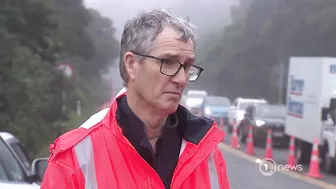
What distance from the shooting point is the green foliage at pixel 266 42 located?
44.3 metres

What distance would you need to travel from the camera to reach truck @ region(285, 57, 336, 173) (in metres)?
17.7

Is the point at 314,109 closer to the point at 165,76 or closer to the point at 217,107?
→ the point at 165,76

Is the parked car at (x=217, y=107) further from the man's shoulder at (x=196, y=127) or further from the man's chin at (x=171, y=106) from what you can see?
the man's chin at (x=171, y=106)

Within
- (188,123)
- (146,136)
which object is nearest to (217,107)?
(188,123)

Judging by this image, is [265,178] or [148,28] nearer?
[148,28]

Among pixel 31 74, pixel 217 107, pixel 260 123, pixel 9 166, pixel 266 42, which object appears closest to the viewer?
pixel 9 166

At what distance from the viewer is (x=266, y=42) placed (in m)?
49.5

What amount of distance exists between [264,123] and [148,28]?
2312 centimetres

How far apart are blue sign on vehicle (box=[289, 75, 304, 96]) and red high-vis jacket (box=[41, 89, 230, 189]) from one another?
1810 cm

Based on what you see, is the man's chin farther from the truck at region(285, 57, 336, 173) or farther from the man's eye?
the truck at region(285, 57, 336, 173)

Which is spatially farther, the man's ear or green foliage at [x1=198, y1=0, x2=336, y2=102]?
green foliage at [x1=198, y1=0, x2=336, y2=102]

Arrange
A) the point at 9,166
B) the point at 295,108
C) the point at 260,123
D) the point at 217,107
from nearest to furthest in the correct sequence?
the point at 9,166, the point at 295,108, the point at 260,123, the point at 217,107

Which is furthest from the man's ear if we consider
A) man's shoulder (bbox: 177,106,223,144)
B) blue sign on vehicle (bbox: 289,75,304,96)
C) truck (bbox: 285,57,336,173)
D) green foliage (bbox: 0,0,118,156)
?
blue sign on vehicle (bbox: 289,75,304,96)

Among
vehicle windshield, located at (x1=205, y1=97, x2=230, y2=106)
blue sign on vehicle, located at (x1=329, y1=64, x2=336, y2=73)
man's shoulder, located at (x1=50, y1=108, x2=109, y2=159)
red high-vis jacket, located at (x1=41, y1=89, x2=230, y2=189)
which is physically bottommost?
vehicle windshield, located at (x1=205, y1=97, x2=230, y2=106)
